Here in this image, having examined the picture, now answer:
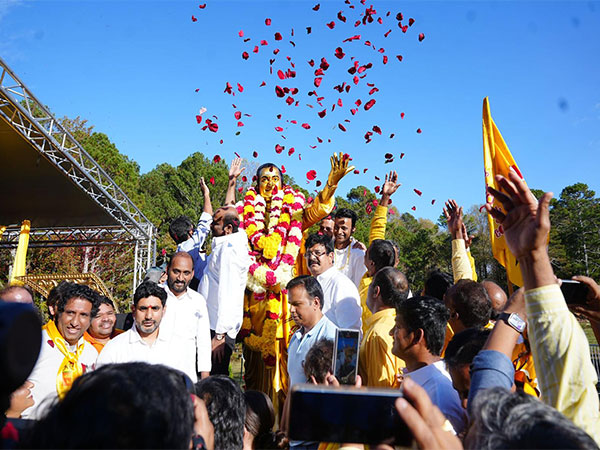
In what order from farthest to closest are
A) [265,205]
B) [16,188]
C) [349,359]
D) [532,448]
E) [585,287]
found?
[16,188] → [265,205] → [349,359] → [585,287] → [532,448]

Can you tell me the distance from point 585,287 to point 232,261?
3.53 m

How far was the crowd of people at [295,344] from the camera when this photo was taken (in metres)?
1.08

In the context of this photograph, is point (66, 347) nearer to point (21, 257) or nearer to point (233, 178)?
point (233, 178)

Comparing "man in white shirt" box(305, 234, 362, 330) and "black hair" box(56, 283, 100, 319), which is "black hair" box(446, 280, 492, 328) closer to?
"man in white shirt" box(305, 234, 362, 330)

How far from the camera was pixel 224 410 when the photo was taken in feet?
7.14

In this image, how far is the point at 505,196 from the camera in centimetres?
169

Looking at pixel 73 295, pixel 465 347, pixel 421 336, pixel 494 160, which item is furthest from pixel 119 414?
pixel 494 160

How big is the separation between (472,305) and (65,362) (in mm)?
2907

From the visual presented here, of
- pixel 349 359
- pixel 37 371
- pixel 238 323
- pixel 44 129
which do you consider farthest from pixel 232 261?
pixel 44 129

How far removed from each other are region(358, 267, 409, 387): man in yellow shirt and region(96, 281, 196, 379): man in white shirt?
1.56m

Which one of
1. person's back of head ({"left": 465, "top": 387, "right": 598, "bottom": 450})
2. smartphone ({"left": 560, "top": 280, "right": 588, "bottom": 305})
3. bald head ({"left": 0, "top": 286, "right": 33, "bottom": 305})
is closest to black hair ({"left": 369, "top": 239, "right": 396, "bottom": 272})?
smartphone ({"left": 560, "top": 280, "right": 588, "bottom": 305})

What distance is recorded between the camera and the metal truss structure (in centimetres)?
934

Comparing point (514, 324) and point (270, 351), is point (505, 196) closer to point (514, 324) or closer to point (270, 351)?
point (514, 324)

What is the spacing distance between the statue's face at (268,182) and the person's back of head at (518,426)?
17.3 ft
